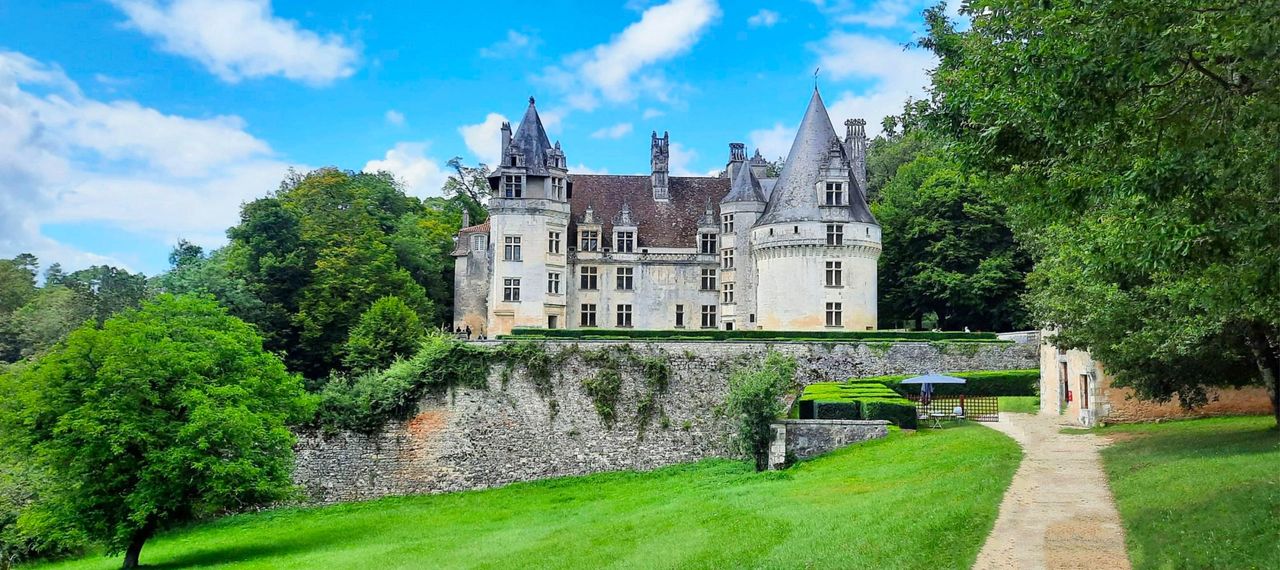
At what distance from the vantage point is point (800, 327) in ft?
130

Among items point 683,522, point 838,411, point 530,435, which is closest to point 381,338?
point 530,435

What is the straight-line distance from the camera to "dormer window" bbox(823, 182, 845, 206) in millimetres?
39750

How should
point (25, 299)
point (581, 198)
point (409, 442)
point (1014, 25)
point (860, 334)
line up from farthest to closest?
point (25, 299) < point (581, 198) < point (860, 334) < point (409, 442) < point (1014, 25)

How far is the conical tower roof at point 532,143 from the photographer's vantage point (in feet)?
135

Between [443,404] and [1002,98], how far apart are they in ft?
80.7

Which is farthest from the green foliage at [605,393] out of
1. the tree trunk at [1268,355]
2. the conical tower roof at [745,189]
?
the tree trunk at [1268,355]

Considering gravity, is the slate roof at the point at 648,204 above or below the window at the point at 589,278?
above

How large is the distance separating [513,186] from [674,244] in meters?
7.72

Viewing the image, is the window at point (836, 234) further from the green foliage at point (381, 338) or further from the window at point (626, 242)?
the green foliage at point (381, 338)

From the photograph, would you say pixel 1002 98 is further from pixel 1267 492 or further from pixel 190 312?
pixel 190 312

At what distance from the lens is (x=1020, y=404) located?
32.3 meters

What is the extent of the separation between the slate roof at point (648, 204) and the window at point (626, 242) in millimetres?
529

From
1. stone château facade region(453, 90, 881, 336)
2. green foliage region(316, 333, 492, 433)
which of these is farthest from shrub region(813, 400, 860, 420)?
stone château facade region(453, 90, 881, 336)

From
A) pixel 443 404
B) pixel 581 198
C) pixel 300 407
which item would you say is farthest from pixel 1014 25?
pixel 581 198
